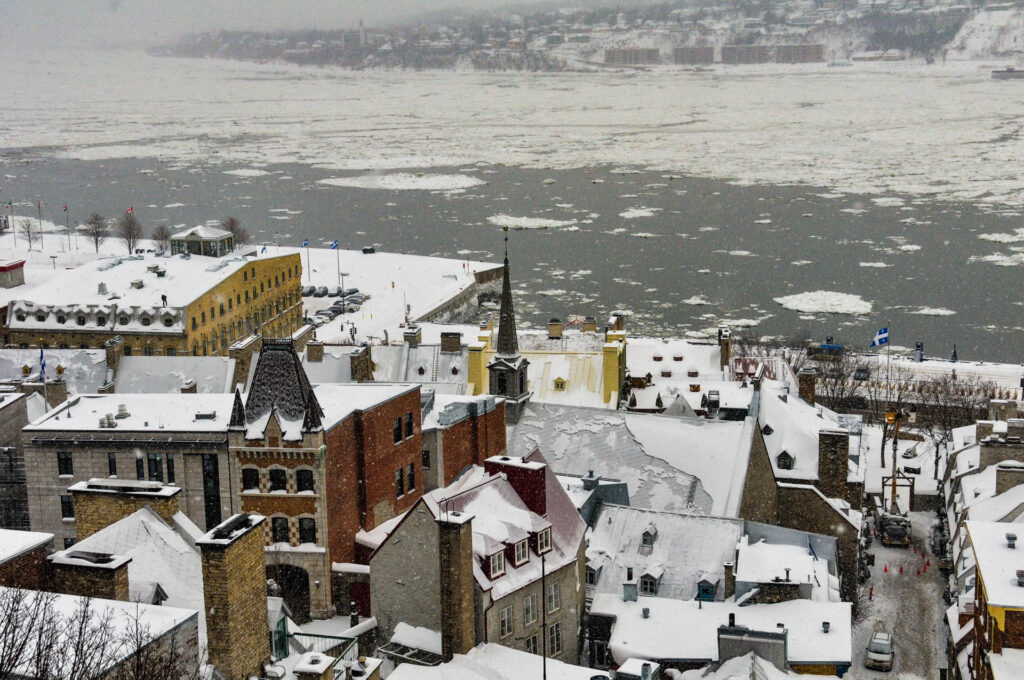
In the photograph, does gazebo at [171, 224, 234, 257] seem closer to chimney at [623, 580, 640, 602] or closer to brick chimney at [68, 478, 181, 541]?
chimney at [623, 580, 640, 602]

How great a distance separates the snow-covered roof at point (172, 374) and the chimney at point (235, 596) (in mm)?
33688

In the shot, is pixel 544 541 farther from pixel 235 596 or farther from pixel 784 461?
pixel 784 461

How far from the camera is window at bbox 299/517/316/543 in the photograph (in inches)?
1559

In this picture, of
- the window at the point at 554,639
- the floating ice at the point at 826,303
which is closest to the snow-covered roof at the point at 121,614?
the window at the point at 554,639

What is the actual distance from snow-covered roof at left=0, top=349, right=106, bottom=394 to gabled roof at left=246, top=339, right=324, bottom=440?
84.8ft

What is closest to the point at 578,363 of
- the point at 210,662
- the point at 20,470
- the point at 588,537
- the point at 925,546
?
the point at 925,546

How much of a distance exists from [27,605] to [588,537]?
24.5 m

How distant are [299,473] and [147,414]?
7320 millimetres

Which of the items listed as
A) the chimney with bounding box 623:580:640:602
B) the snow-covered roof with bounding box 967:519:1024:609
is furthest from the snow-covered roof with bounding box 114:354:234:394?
the snow-covered roof with bounding box 967:519:1024:609

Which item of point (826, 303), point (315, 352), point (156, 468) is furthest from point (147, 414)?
point (826, 303)

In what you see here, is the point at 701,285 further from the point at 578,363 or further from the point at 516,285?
the point at 578,363

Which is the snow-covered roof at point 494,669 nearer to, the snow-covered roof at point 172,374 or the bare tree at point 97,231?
the snow-covered roof at point 172,374

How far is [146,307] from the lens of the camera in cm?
8662

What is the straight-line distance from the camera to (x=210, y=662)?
2444 cm
